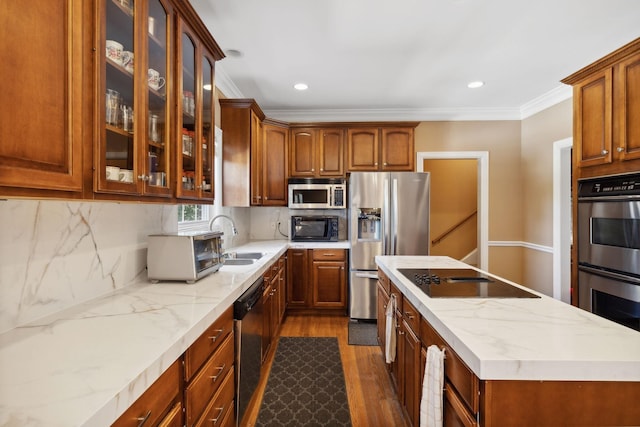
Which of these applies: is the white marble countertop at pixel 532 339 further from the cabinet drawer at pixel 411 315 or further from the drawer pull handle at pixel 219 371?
the drawer pull handle at pixel 219 371

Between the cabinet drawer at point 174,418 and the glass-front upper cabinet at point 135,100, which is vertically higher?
the glass-front upper cabinet at point 135,100

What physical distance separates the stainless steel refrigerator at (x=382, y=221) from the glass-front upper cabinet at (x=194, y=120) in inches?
77.3

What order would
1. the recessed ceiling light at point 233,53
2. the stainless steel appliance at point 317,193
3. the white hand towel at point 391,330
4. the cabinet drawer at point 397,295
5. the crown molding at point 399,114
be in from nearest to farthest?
1. the cabinet drawer at point 397,295
2. the white hand towel at point 391,330
3. the recessed ceiling light at point 233,53
4. the stainless steel appliance at point 317,193
5. the crown molding at point 399,114

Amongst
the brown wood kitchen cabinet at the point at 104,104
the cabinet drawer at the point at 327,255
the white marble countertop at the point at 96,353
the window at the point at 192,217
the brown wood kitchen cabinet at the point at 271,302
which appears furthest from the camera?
the cabinet drawer at the point at 327,255

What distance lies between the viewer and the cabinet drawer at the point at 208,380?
1124mm

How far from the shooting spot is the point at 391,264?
7.66ft

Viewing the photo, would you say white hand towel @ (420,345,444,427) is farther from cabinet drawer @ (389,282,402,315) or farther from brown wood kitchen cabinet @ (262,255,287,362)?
brown wood kitchen cabinet @ (262,255,287,362)

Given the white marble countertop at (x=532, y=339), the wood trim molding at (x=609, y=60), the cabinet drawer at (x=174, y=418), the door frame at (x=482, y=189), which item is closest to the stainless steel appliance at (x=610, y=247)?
the wood trim molding at (x=609, y=60)

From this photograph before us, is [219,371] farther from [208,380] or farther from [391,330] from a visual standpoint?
[391,330]

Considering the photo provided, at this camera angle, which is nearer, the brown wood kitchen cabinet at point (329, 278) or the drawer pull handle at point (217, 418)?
the drawer pull handle at point (217, 418)

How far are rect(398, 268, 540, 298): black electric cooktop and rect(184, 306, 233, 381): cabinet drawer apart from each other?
39.2 inches

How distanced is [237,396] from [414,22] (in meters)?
2.70

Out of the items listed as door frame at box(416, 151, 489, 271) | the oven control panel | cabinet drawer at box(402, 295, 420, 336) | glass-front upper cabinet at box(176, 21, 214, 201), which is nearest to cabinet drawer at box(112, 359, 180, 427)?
glass-front upper cabinet at box(176, 21, 214, 201)

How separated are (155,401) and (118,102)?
3.40 ft
